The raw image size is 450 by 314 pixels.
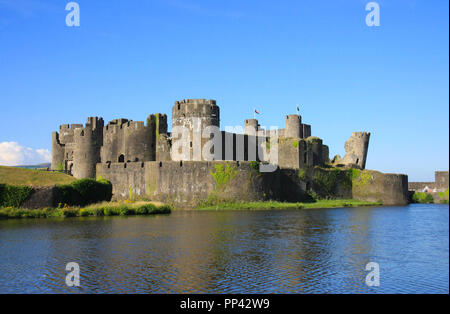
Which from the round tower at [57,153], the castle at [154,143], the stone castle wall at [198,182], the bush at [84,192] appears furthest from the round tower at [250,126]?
the bush at [84,192]

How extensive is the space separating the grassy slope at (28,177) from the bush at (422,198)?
119ft

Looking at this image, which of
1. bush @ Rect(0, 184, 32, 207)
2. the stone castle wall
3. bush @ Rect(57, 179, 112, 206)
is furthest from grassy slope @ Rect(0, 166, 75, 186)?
the stone castle wall

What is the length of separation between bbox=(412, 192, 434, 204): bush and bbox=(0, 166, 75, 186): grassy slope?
36.3m

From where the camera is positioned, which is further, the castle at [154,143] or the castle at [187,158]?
the castle at [154,143]

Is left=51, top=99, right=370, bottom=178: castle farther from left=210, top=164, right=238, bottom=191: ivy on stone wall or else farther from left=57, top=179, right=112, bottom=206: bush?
left=57, top=179, right=112, bottom=206: bush

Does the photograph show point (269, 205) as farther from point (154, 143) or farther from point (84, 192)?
point (84, 192)

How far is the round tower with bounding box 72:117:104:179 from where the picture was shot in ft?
156

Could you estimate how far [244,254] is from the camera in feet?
56.3

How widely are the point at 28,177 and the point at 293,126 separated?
3252 cm

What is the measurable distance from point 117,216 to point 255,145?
20030 mm

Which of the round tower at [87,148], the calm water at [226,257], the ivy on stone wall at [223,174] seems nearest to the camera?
the calm water at [226,257]

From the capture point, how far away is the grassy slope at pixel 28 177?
113 feet

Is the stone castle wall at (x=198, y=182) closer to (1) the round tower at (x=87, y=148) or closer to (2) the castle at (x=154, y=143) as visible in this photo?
(2) the castle at (x=154, y=143)

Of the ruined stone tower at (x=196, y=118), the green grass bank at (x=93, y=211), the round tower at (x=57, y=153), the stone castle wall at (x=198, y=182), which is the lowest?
the green grass bank at (x=93, y=211)
